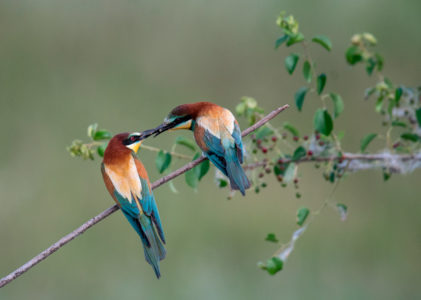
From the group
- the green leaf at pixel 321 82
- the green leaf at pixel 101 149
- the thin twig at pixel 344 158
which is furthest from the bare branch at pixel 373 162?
the green leaf at pixel 101 149

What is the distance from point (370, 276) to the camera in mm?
1878

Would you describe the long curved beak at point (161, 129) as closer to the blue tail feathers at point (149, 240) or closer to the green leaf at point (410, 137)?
the blue tail feathers at point (149, 240)

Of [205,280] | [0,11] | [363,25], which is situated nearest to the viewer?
[205,280]

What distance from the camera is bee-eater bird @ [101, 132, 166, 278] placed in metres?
0.86

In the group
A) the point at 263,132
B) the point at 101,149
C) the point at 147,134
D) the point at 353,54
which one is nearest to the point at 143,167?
the point at 147,134

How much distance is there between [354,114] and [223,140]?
1164 mm

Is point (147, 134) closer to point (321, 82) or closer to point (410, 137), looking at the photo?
point (321, 82)

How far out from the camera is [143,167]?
0.95 metres

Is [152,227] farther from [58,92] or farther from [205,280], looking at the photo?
[58,92]

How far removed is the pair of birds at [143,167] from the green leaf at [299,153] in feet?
0.66

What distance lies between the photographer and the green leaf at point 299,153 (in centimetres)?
112

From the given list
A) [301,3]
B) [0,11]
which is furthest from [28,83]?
[301,3]

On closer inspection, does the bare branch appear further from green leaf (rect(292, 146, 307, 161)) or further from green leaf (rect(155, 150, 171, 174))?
green leaf (rect(155, 150, 171, 174))

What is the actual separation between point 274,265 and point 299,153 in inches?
7.8
